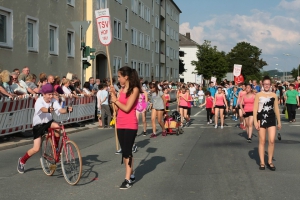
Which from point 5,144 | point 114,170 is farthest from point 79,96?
point 114,170

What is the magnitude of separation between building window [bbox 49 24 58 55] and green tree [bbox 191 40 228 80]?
50.1m

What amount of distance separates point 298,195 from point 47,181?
4.02 meters

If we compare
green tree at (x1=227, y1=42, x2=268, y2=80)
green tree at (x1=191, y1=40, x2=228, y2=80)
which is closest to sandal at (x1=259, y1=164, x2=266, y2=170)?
green tree at (x1=191, y1=40, x2=228, y2=80)

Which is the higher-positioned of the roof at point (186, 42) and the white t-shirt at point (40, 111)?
the roof at point (186, 42)

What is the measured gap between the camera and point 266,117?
9352mm

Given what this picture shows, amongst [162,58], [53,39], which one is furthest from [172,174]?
[162,58]

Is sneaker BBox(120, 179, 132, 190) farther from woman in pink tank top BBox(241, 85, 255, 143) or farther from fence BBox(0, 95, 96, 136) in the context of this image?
woman in pink tank top BBox(241, 85, 255, 143)

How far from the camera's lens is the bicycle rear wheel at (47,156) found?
8.20 meters

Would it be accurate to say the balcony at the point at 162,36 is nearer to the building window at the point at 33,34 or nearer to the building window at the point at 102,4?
the building window at the point at 102,4

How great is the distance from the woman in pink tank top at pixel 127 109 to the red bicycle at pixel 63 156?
754 millimetres

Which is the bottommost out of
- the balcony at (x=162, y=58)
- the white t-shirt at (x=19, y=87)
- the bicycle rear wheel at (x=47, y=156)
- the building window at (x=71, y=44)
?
the bicycle rear wheel at (x=47, y=156)

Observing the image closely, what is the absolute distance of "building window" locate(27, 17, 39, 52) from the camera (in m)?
23.7

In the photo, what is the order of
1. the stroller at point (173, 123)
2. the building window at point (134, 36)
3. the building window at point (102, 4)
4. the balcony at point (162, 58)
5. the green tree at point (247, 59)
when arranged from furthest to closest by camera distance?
the green tree at point (247, 59), the balcony at point (162, 58), the building window at point (134, 36), the building window at point (102, 4), the stroller at point (173, 123)

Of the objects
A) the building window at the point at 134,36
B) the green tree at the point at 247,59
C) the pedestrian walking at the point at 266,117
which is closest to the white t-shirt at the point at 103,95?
the pedestrian walking at the point at 266,117
